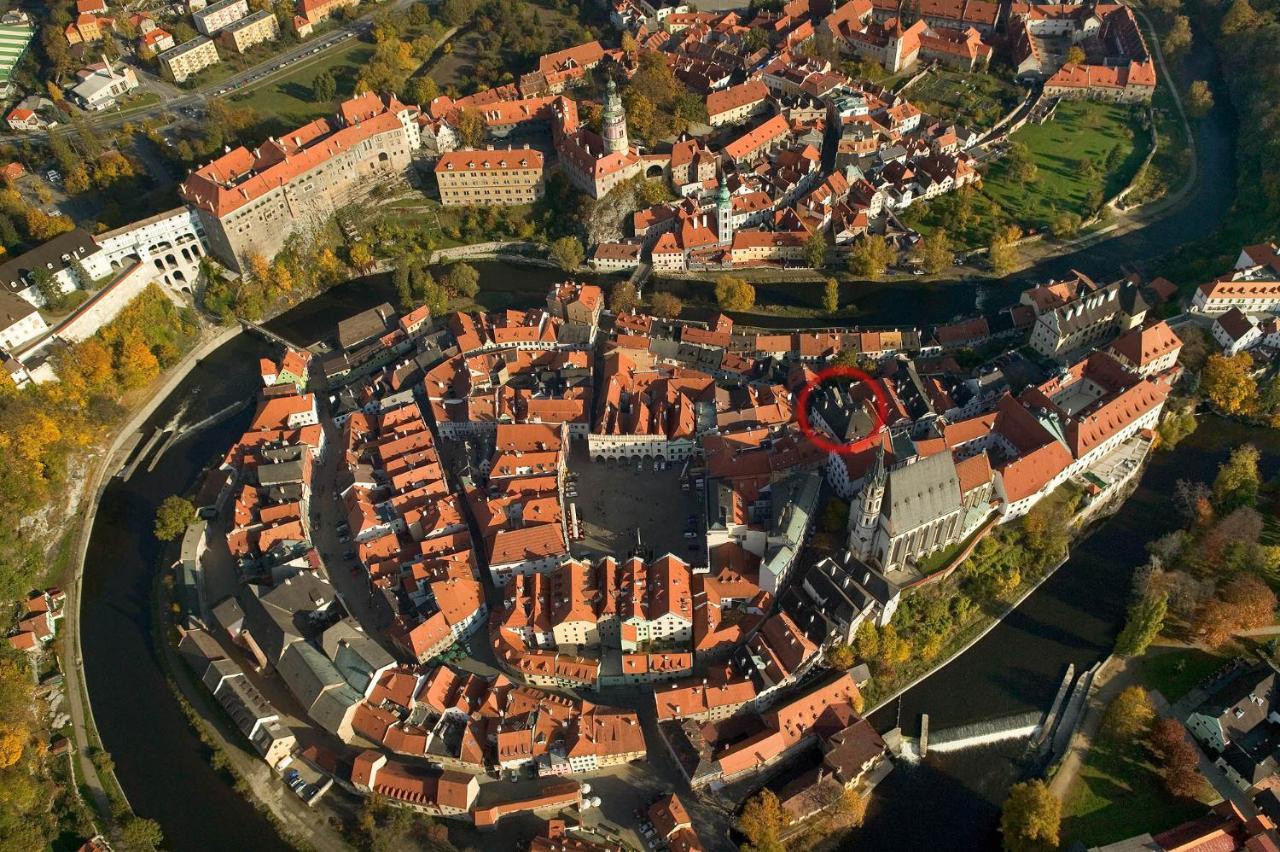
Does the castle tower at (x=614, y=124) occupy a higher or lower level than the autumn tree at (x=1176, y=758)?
higher

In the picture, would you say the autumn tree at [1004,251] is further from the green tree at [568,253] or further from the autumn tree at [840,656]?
the autumn tree at [840,656]

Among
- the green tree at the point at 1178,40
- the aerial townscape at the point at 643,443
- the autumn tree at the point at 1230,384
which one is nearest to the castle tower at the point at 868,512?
the aerial townscape at the point at 643,443

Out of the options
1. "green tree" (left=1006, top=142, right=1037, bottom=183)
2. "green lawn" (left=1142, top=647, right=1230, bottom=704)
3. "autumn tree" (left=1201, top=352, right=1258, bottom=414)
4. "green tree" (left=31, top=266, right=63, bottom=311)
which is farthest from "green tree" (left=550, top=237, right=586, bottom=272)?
"green lawn" (left=1142, top=647, right=1230, bottom=704)

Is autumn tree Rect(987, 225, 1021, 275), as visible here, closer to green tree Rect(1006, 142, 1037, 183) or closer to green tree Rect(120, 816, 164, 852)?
green tree Rect(1006, 142, 1037, 183)

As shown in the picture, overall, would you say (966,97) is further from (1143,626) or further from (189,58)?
(189,58)

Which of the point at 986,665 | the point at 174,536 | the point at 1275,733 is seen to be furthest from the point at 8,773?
the point at 1275,733

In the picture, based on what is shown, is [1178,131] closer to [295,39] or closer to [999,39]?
[999,39]

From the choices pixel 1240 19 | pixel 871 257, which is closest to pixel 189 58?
pixel 871 257
